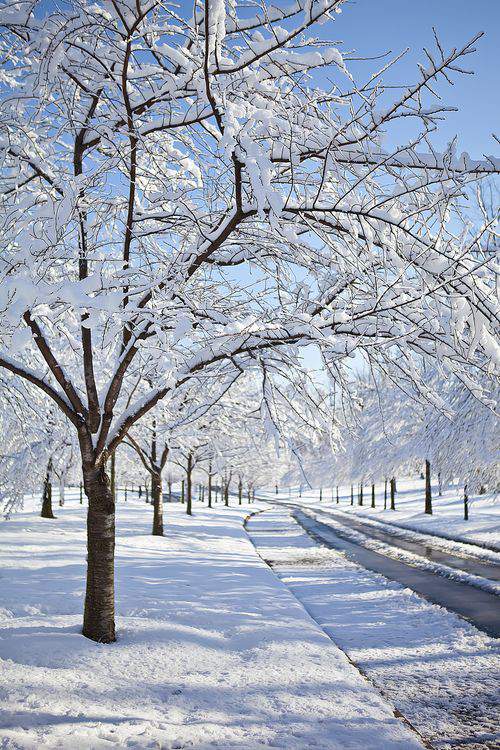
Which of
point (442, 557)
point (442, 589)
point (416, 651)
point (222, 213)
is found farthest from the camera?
point (442, 557)

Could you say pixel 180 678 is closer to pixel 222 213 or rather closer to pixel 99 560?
pixel 99 560

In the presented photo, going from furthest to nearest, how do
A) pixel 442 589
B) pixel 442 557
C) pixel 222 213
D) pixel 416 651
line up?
pixel 442 557, pixel 442 589, pixel 416 651, pixel 222 213

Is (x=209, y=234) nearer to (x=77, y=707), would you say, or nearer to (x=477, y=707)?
(x=77, y=707)

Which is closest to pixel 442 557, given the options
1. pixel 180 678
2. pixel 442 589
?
pixel 442 589

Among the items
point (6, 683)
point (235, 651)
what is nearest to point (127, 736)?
point (6, 683)

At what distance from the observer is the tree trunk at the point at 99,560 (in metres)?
4.90

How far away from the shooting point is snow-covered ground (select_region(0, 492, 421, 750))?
11.3 feet

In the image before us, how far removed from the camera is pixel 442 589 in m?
9.90

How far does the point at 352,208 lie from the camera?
351cm

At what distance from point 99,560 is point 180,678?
4.56ft

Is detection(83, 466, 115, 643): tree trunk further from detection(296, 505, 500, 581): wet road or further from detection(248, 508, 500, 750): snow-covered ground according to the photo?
detection(296, 505, 500, 581): wet road

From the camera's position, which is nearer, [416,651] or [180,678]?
[180,678]

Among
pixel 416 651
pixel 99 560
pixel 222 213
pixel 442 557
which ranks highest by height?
pixel 222 213

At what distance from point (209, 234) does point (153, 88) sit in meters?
1.29
